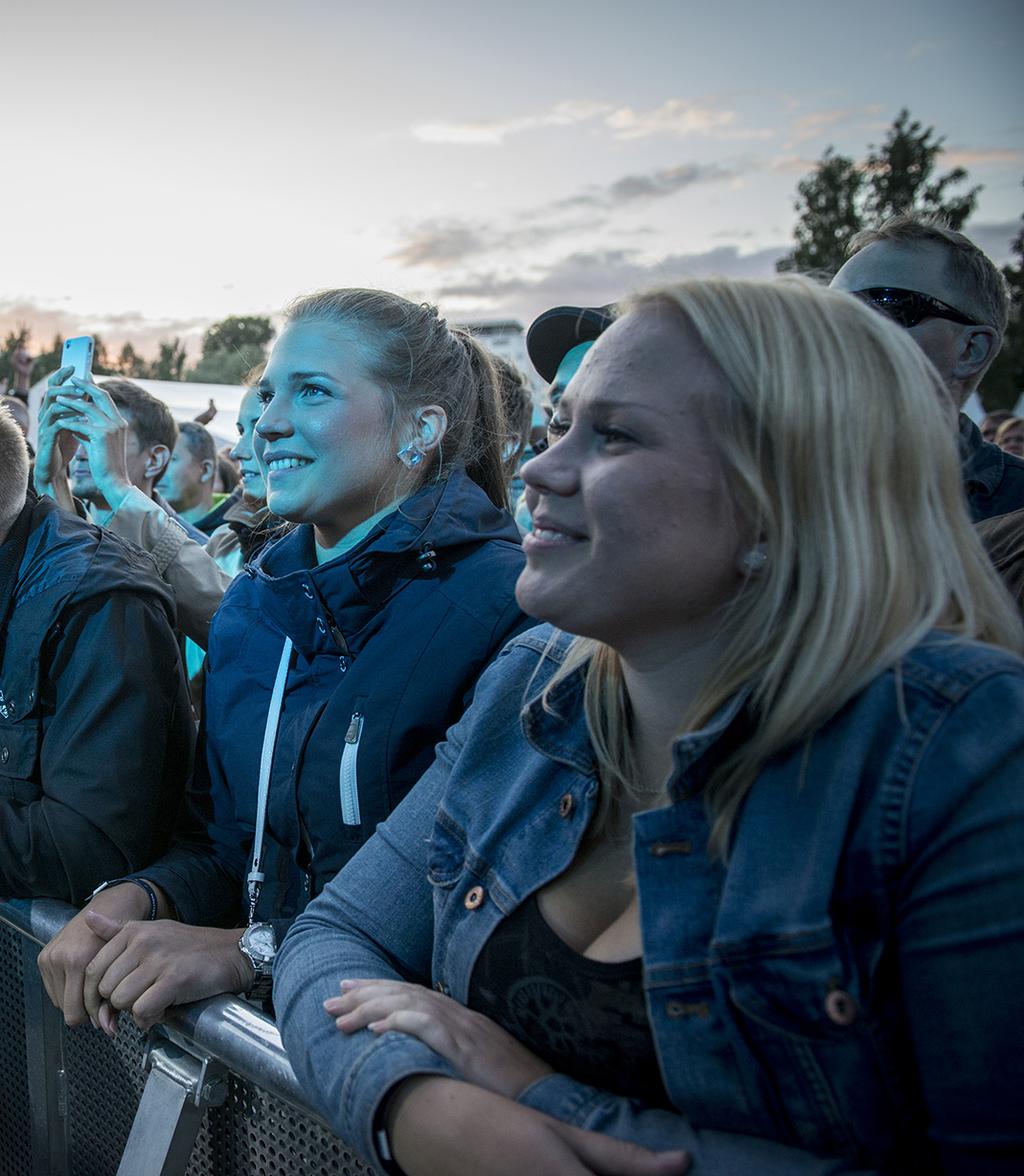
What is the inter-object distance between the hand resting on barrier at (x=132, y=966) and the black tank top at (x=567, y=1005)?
0.66m

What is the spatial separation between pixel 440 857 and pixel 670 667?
0.46 meters

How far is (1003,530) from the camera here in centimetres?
252

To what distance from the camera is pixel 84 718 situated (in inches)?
91.8

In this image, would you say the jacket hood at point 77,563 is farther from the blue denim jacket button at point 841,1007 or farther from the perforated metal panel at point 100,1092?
the blue denim jacket button at point 841,1007

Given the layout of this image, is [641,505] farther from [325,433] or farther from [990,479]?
[990,479]

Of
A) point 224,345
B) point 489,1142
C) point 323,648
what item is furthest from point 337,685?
point 224,345

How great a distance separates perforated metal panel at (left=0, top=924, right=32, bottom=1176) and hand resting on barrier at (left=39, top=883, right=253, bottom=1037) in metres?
0.39

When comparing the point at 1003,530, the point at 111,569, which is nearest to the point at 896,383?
the point at 1003,530

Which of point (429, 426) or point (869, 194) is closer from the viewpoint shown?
point (429, 426)

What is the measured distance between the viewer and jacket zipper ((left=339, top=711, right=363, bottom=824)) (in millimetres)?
2051

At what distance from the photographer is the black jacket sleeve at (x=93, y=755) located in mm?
2281

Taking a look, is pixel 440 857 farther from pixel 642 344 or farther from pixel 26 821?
pixel 26 821

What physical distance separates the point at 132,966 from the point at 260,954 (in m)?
0.25

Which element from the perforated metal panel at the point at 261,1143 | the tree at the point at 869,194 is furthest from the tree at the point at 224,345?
the perforated metal panel at the point at 261,1143
